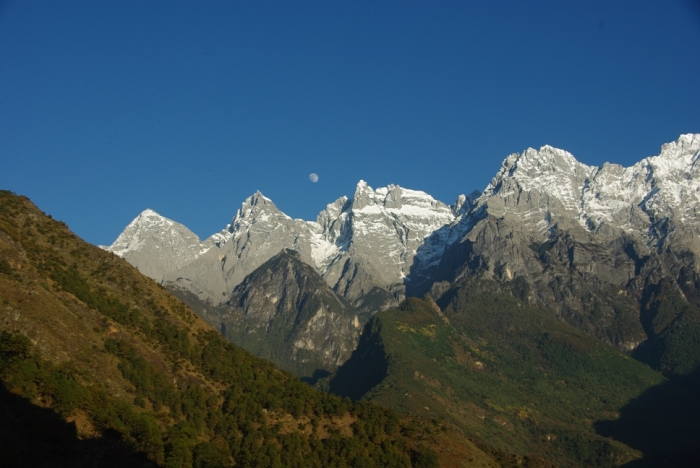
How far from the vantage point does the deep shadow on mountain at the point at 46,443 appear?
81312mm

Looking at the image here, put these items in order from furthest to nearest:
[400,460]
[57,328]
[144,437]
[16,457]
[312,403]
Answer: [312,403], [400,460], [57,328], [144,437], [16,457]

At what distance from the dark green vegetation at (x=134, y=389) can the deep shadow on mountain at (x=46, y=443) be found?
0.20 m

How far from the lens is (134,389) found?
389ft

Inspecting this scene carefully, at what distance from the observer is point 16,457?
259 feet

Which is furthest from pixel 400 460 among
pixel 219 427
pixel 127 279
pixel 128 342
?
pixel 127 279

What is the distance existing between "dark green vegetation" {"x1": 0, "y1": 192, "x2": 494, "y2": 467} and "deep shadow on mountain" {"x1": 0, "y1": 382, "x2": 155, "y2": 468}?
204mm

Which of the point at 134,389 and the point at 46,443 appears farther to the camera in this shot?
the point at 134,389

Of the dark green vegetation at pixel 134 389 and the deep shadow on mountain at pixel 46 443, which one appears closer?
the deep shadow on mountain at pixel 46 443

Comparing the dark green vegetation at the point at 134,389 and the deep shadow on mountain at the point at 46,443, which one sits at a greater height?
the dark green vegetation at the point at 134,389

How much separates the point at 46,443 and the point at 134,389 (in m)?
31.3

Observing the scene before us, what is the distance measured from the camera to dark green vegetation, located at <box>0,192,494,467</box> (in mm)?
96312

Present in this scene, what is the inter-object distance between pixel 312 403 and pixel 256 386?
1076 centimetres

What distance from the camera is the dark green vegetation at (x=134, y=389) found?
9631 cm

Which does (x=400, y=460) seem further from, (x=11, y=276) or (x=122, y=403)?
(x=11, y=276)
